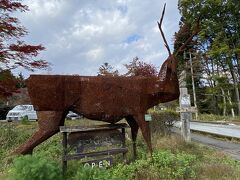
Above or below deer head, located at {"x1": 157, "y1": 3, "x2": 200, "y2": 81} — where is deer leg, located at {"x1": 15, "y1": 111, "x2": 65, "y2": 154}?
below

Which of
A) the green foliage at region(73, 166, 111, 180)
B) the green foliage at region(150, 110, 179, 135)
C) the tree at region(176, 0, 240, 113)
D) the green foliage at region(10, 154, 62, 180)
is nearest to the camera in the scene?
the green foliage at region(10, 154, 62, 180)

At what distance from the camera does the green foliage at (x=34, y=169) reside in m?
4.28

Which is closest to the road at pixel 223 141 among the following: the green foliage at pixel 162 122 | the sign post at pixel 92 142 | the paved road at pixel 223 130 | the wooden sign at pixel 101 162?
the paved road at pixel 223 130

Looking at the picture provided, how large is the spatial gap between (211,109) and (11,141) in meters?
30.1

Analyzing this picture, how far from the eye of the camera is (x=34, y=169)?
4242mm

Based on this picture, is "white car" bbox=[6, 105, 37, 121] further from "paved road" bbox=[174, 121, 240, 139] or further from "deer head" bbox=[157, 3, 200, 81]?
"deer head" bbox=[157, 3, 200, 81]

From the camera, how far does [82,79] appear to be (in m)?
6.39

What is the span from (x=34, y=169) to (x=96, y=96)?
7.84 feet

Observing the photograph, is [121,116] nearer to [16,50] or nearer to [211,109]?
[16,50]

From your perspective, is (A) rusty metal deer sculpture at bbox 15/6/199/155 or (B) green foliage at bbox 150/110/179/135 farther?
(B) green foliage at bbox 150/110/179/135

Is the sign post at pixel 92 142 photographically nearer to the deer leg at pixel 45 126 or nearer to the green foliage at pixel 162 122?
the deer leg at pixel 45 126

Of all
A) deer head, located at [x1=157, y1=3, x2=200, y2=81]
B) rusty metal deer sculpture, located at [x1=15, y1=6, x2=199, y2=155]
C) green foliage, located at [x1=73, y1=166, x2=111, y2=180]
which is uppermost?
deer head, located at [x1=157, y1=3, x2=200, y2=81]

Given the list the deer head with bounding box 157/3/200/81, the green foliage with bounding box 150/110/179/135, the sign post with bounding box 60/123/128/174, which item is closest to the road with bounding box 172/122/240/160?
the green foliage with bounding box 150/110/179/135

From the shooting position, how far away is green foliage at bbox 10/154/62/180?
14.0ft
